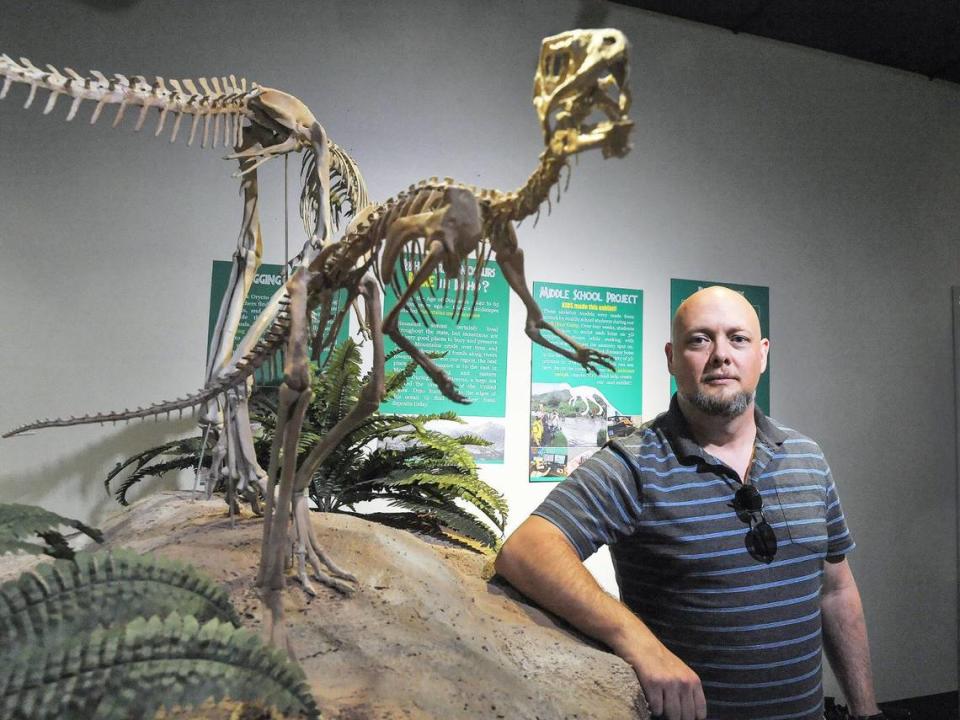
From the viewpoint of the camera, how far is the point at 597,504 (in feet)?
4.91

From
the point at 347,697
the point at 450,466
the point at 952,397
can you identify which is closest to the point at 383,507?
the point at 450,466

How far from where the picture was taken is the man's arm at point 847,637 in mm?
1692

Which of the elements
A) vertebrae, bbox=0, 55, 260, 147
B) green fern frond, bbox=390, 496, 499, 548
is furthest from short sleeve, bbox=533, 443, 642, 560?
vertebrae, bbox=0, 55, 260, 147

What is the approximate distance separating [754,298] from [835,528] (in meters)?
1.87

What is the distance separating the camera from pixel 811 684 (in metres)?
1.53

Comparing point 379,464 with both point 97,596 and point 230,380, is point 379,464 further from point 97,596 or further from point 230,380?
point 97,596

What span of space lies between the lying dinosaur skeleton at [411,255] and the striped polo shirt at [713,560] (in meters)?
0.33

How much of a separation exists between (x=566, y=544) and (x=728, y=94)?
2.90 metres

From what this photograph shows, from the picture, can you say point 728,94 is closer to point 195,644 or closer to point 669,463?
point 669,463

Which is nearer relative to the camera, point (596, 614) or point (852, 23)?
point (596, 614)

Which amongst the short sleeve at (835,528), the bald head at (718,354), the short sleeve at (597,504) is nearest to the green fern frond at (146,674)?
the short sleeve at (597,504)

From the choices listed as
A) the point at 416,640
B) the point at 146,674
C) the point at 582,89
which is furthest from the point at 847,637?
the point at 146,674

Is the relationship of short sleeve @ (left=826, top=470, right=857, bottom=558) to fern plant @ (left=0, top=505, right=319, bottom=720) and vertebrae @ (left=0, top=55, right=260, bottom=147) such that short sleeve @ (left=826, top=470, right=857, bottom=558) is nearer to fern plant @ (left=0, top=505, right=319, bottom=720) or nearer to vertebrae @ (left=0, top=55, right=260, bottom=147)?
fern plant @ (left=0, top=505, right=319, bottom=720)

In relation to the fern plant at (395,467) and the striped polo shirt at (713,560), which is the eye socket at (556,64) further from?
the fern plant at (395,467)
